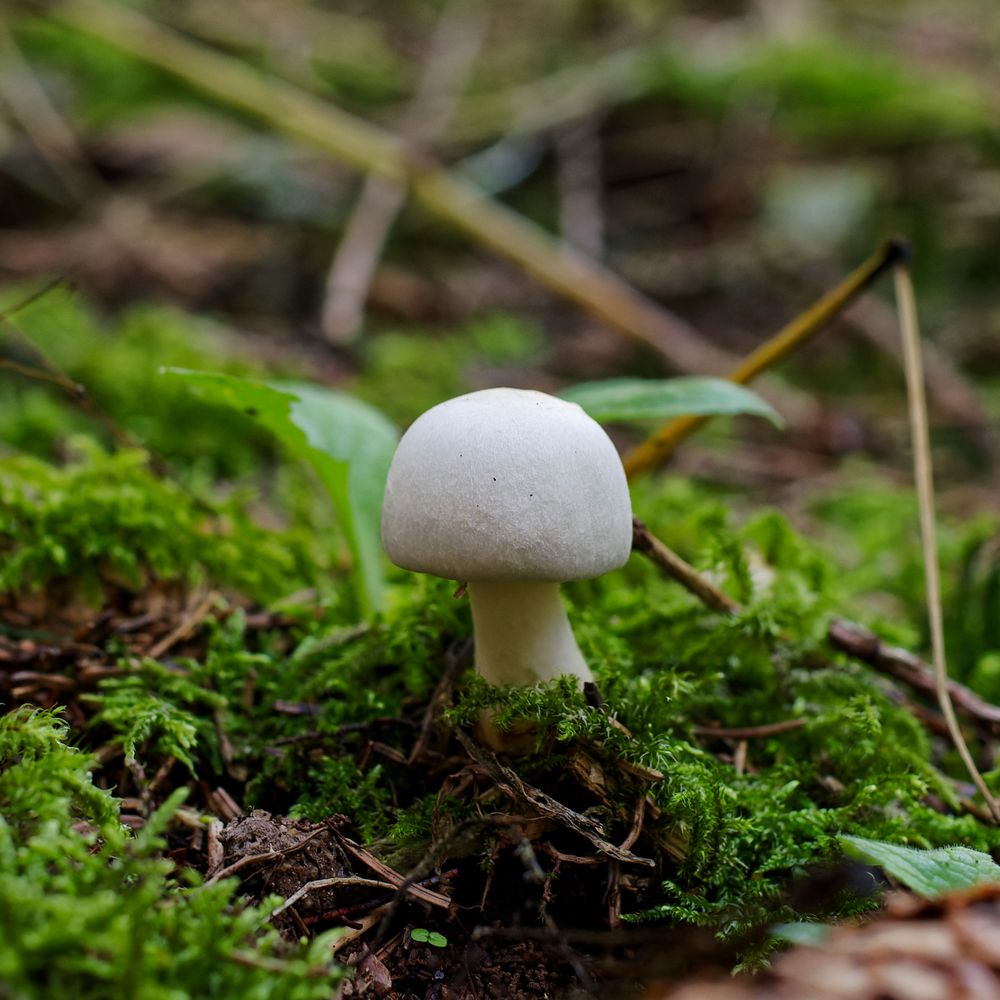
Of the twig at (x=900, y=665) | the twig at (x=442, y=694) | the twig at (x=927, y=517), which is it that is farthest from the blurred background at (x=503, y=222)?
the twig at (x=442, y=694)

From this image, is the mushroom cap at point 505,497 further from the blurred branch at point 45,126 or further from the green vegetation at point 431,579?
the blurred branch at point 45,126

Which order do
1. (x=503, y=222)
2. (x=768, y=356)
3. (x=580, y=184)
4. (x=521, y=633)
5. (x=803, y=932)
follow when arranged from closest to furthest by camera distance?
1. (x=803, y=932)
2. (x=521, y=633)
3. (x=768, y=356)
4. (x=503, y=222)
5. (x=580, y=184)

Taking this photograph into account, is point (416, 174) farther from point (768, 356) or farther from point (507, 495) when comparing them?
point (507, 495)

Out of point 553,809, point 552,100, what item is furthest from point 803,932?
point 552,100

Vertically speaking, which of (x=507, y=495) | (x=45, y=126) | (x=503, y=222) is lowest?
(x=507, y=495)

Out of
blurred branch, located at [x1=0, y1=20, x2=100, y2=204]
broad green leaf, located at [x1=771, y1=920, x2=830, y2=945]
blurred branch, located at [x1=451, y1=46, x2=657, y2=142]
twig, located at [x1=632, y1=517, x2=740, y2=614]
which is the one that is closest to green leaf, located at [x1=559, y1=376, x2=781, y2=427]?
twig, located at [x1=632, y1=517, x2=740, y2=614]

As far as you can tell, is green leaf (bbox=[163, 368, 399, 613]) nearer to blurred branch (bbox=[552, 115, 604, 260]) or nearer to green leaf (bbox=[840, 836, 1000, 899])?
green leaf (bbox=[840, 836, 1000, 899])

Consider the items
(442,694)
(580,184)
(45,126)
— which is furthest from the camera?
(580,184)
